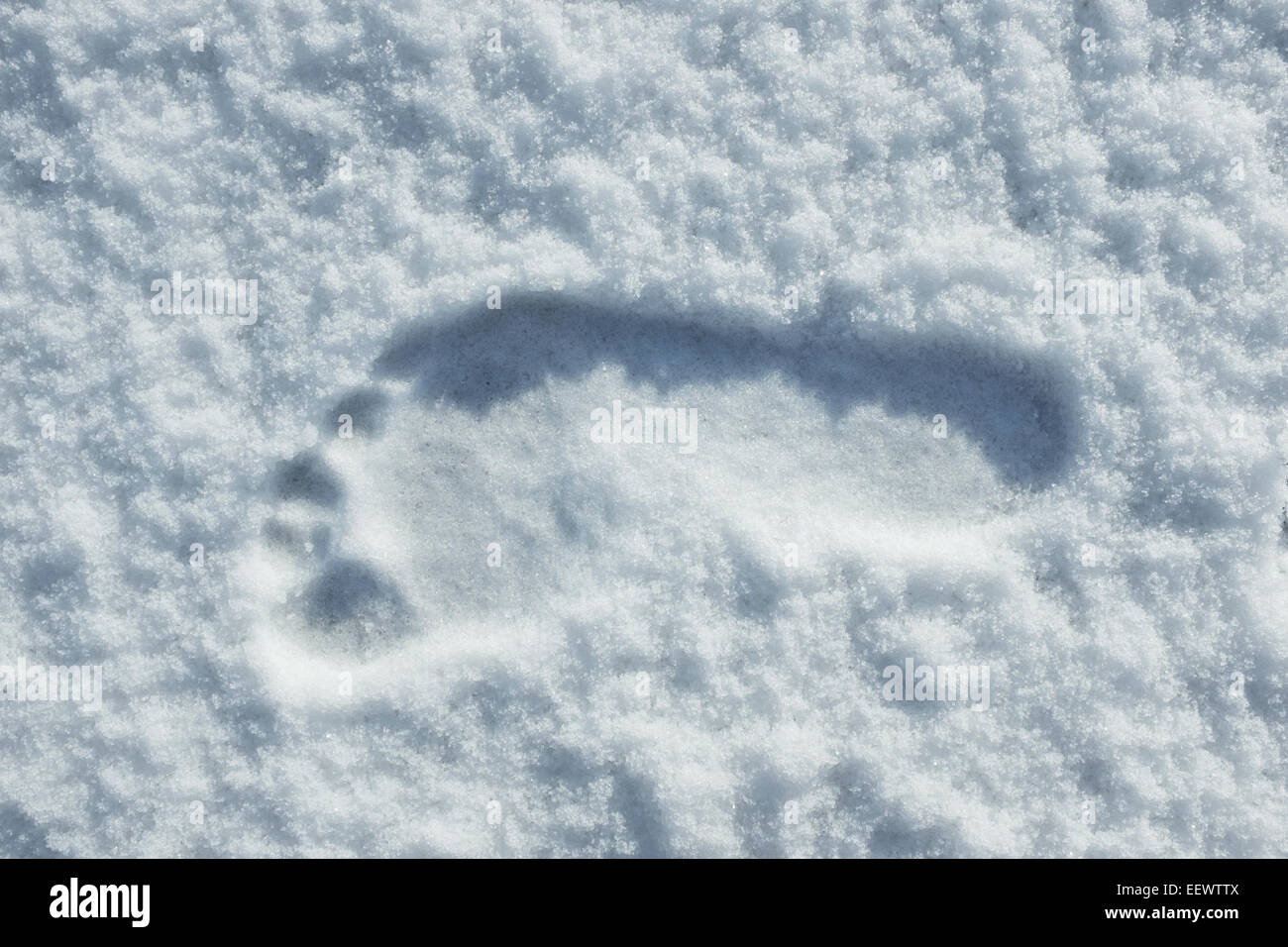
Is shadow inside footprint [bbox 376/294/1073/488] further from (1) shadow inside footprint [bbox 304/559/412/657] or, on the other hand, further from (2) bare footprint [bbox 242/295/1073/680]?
(1) shadow inside footprint [bbox 304/559/412/657]

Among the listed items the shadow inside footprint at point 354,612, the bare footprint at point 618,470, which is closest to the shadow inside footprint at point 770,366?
the bare footprint at point 618,470

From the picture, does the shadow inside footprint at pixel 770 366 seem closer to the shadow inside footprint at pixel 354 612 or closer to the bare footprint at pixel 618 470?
the bare footprint at pixel 618 470

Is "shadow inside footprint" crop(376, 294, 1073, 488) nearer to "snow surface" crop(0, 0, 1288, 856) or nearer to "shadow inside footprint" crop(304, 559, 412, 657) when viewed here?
"snow surface" crop(0, 0, 1288, 856)

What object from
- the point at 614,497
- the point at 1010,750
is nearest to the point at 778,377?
the point at 614,497

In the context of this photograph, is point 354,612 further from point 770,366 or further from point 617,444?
point 770,366

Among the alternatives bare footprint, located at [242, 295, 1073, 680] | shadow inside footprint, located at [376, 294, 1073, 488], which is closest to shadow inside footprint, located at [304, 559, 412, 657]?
bare footprint, located at [242, 295, 1073, 680]

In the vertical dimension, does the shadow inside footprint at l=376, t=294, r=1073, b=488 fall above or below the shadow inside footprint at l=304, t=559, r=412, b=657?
above
